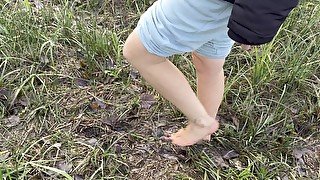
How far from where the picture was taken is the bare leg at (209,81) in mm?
2160

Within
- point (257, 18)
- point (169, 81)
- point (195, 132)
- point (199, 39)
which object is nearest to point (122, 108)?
point (195, 132)

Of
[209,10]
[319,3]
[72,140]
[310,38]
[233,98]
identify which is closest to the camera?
[209,10]

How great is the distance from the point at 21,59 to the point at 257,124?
1.24 metres

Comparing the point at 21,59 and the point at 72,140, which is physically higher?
the point at 21,59

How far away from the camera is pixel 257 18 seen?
5.26 feet

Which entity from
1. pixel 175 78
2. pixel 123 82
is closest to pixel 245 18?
pixel 175 78

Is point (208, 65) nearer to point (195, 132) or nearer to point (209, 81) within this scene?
point (209, 81)

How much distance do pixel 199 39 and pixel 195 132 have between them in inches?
21.4

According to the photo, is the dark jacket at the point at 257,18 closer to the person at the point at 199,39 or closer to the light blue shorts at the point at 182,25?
the person at the point at 199,39

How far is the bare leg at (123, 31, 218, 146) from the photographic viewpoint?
6.57 ft

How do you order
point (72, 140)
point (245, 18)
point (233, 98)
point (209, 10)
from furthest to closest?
1. point (233, 98)
2. point (72, 140)
3. point (209, 10)
4. point (245, 18)

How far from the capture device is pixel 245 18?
1.62 metres

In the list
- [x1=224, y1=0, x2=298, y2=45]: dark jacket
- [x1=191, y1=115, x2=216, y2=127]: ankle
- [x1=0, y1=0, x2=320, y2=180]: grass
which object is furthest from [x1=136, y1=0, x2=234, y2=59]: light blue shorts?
[x1=0, y1=0, x2=320, y2=180]: grass

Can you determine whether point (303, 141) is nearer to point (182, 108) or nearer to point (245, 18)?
point (182, 108)
